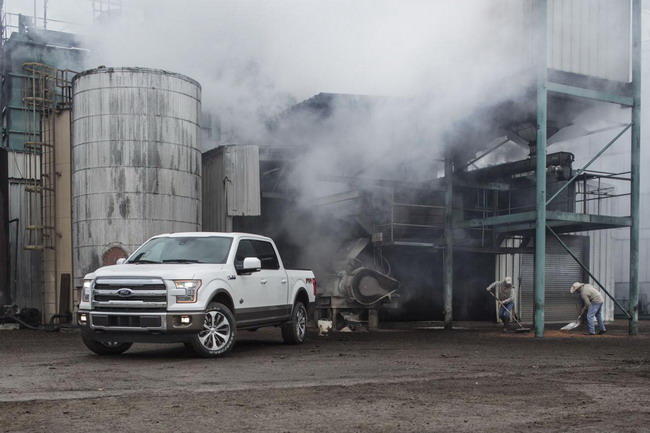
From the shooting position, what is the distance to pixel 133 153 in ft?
66.7

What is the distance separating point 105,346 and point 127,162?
8841 millimetres

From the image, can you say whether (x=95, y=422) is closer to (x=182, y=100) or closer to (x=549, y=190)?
(x=182, y=100)

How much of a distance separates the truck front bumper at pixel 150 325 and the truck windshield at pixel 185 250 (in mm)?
1274

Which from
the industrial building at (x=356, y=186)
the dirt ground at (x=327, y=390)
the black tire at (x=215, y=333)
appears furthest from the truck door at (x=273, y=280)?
the industrial building at (x=356, y=186)

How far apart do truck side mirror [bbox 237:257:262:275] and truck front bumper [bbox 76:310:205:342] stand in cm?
122

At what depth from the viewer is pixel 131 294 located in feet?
36.9

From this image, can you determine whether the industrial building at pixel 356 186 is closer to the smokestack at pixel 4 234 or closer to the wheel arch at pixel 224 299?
the smokestack at pixel 4 234

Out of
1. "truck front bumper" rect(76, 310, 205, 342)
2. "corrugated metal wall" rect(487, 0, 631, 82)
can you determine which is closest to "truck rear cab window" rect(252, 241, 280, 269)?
"truck front bumper" rect(76, 310, 205, 342)

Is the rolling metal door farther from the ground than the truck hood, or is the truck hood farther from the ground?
the truck hood

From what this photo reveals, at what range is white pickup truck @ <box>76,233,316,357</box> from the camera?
11172 mm

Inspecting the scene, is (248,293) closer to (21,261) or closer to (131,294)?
(131,294)

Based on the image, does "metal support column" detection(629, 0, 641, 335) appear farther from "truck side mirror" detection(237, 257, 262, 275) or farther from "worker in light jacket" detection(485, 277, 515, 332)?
"truck side mirror" detection(237, 257, 262, 275)

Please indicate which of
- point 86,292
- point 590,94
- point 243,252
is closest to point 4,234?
point 86,292

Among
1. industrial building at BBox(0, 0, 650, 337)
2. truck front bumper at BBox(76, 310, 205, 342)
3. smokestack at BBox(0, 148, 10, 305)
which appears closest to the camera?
truck front bumper at BBox(76, 310, 205, 342)
